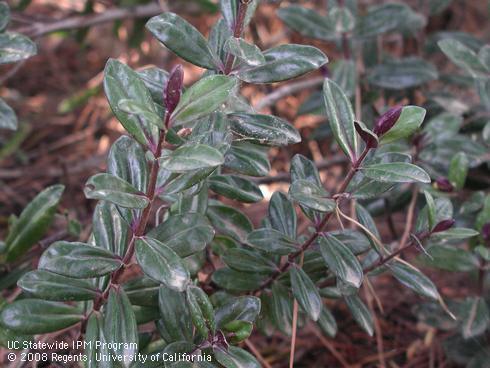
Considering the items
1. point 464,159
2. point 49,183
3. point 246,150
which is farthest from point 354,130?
point 49,183

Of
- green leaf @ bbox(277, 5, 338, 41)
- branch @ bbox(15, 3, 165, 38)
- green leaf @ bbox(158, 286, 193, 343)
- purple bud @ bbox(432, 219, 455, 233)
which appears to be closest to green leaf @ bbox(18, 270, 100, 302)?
green leaf @ bbox(158, 286, 193, 343)

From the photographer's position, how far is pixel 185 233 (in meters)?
0.96

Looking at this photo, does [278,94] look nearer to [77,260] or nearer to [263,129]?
[263,129]

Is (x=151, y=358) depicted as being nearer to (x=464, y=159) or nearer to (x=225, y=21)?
(x=225, y=21)

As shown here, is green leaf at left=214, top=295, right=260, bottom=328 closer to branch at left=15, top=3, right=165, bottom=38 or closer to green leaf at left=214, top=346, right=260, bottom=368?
green leaf at left=214, top=346, right=260, bottom=368

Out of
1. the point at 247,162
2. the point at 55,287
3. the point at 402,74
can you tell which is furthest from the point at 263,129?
the point at 402,74

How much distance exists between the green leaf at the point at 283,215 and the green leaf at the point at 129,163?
0.27 metres

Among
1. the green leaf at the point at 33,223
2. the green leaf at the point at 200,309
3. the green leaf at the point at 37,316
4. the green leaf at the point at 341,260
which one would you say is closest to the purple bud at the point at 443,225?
the green leaf at the point at 341,260

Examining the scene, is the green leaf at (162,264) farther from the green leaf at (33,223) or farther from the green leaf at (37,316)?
the green leaf at (33,223)

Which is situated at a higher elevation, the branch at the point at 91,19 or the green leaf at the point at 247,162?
the green leaf at the point at 247,162

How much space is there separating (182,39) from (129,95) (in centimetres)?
14

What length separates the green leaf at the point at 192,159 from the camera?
80cm

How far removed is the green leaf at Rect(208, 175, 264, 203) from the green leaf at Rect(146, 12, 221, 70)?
0.19 meters

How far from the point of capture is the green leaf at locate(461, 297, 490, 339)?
4.12ft
